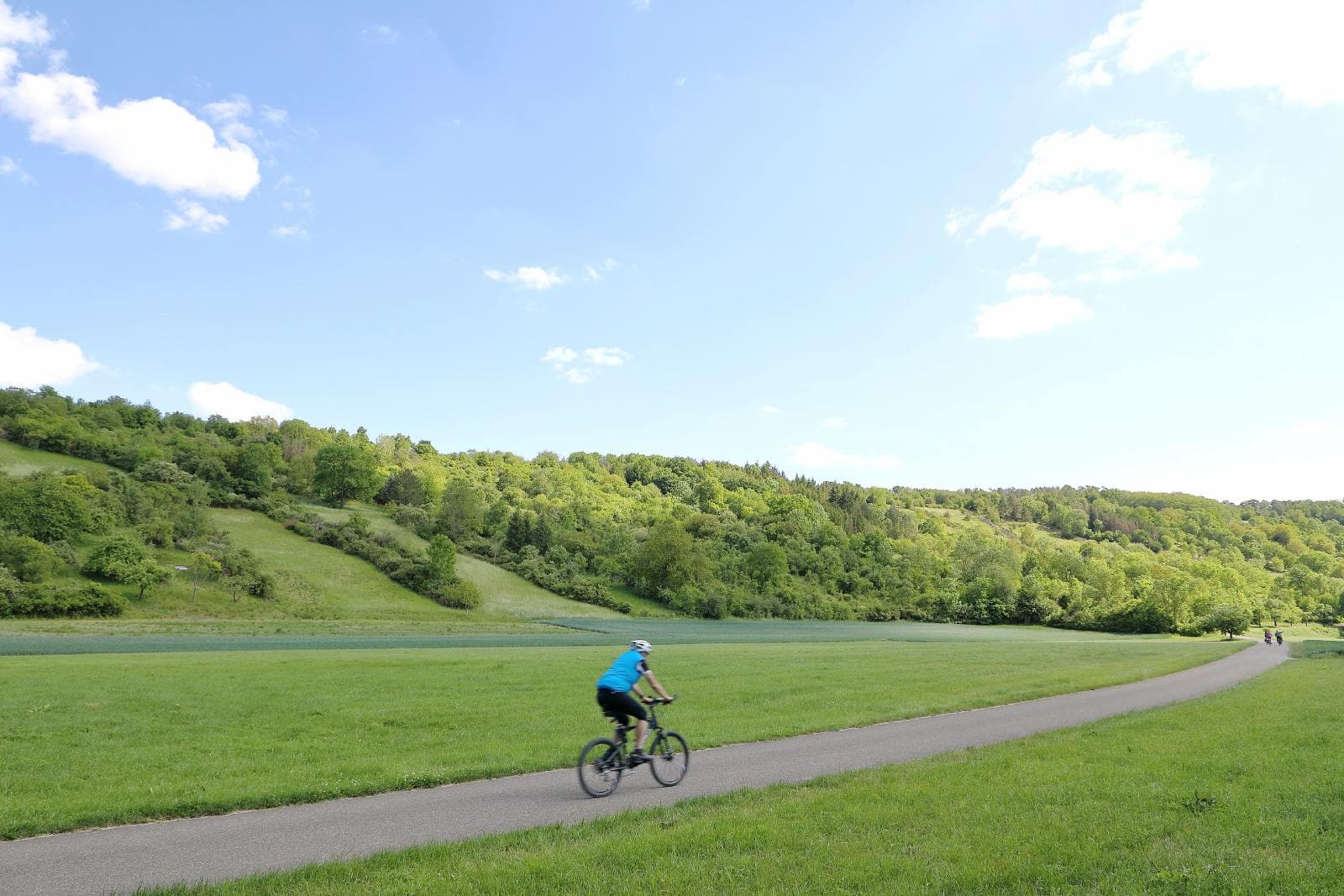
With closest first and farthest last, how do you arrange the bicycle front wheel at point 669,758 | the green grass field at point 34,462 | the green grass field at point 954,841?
the green grass field at point 954,841
the bicycle front wheel at point 669,758
the green grass field at point 34,462

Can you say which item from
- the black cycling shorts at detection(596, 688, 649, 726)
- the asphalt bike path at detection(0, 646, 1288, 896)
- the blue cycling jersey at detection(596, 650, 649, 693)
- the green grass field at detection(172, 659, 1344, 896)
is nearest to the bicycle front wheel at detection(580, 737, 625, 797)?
the asphalt bike path at detection(0, 646, 1288, 896)

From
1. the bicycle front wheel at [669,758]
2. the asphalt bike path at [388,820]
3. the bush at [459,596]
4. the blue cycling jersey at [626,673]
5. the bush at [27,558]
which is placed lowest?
the bush at [459,596]

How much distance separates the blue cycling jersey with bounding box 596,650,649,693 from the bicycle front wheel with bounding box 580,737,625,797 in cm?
90

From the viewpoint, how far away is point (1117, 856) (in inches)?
355

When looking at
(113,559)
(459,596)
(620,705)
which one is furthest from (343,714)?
(459,596)

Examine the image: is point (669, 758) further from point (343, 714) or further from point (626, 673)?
point (343, 714)

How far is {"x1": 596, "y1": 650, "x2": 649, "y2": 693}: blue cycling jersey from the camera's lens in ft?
43.3

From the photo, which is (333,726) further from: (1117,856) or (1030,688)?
(1030,688)

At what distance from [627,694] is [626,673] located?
369 millimetres

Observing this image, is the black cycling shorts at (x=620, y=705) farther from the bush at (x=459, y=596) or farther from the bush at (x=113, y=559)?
the bush at (x=459, y=596)

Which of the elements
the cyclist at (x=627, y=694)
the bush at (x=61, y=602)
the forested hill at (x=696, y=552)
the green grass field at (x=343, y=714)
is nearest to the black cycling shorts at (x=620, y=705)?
the cyclist at (x=627, y=694)

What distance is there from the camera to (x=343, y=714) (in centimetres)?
2105

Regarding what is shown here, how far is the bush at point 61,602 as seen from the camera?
223 ft

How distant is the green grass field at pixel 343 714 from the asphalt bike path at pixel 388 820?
2.64ft
